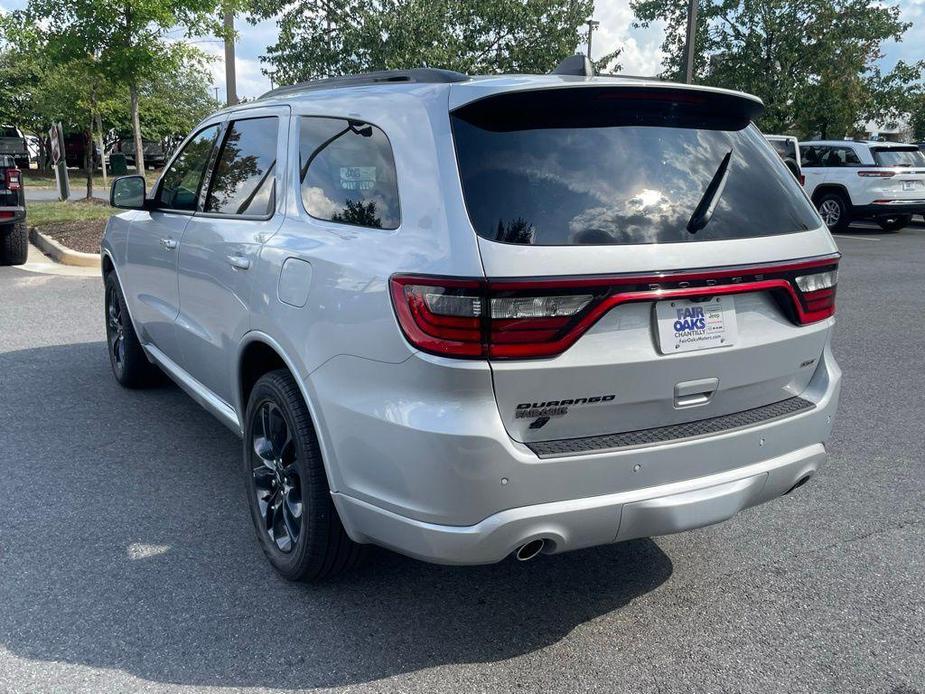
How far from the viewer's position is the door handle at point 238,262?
333 centimetres

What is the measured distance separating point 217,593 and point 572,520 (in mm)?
1418

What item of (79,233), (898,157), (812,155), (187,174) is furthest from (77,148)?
(187,174)

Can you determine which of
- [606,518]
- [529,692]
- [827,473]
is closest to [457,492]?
[606,518]

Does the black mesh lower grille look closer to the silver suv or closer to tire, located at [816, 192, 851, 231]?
the silver suv

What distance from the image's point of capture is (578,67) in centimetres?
293

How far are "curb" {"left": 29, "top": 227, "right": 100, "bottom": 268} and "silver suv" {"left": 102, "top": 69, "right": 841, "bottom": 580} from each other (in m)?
8.49

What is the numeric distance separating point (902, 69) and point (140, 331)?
29.9 meters

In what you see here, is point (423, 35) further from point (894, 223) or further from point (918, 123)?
point (918, 123)

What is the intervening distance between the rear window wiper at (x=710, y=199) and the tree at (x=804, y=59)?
996 inches

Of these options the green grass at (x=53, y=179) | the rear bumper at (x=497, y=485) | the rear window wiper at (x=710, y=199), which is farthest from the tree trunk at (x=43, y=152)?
the rear window wiper at (x=710, y=199)

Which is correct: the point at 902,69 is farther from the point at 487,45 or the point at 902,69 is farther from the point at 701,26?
the point at 487,45

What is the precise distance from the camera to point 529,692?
8.58 ft

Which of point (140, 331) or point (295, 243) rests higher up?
point (295, 243)

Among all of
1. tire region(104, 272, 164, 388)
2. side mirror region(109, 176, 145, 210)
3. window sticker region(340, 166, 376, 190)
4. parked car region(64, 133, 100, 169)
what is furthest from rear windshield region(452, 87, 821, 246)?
parked car region(64, 133, 100, 169)
